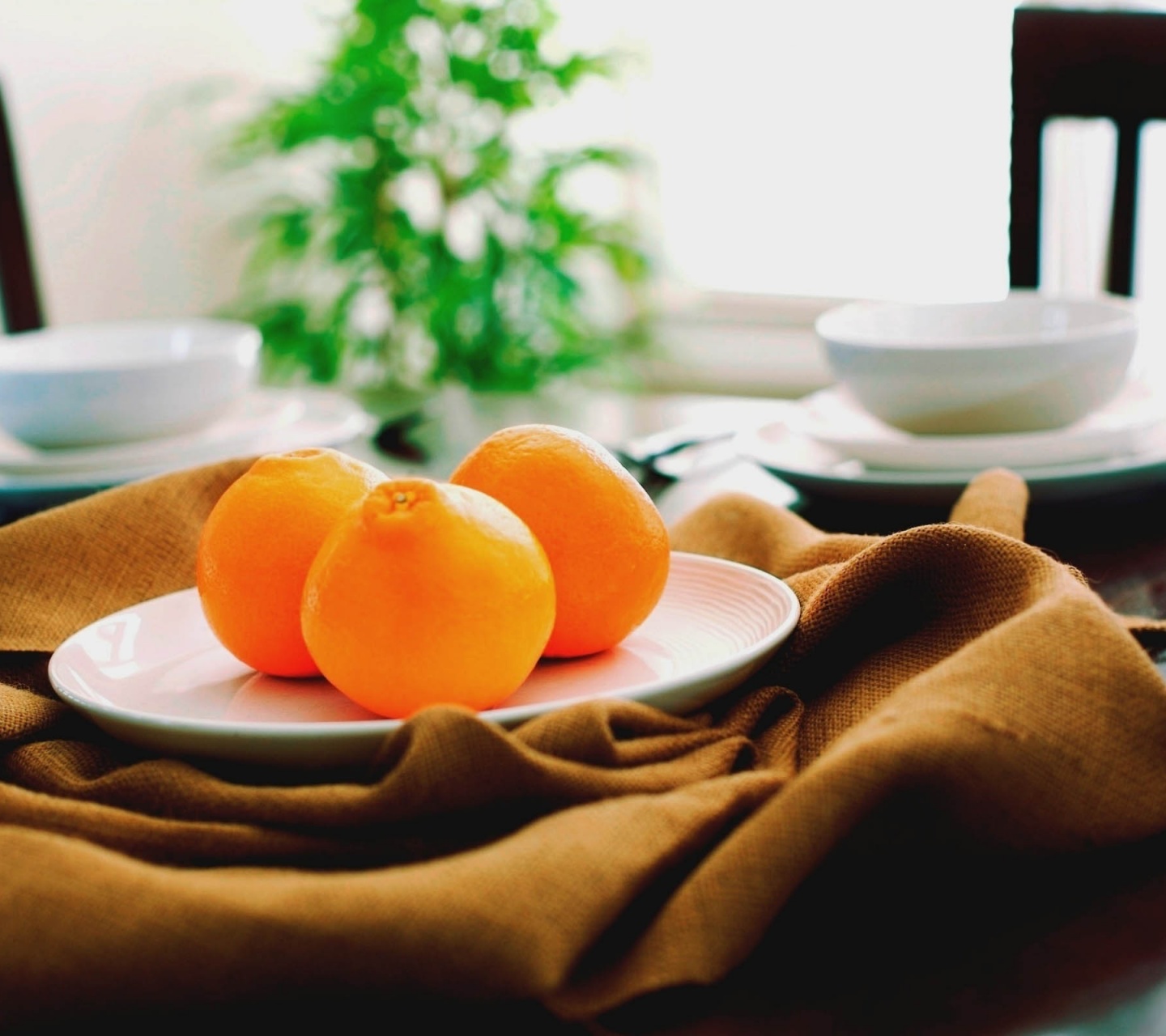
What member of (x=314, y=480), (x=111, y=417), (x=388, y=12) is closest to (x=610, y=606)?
(x=314, y=480)

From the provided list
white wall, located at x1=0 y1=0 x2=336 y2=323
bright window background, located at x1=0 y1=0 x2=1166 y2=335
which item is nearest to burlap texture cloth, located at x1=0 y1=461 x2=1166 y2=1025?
bright window background, located at x1=0 y1=0 x2=1166 y2=335

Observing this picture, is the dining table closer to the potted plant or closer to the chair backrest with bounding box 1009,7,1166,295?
the chair backrest with bounding box 1009,7,1166,295

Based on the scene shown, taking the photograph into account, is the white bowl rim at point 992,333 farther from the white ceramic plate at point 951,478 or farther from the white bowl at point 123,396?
the white bowl at point 123,396

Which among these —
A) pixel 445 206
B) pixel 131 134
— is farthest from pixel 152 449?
pixel 131 134

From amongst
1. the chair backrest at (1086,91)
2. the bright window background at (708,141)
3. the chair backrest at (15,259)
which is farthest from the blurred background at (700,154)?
the chair backrest at (1086,91)

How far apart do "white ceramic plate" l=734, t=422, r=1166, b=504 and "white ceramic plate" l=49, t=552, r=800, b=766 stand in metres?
0.29

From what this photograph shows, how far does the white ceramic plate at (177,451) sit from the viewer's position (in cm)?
101

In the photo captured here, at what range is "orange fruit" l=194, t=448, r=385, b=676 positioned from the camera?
1.70 feet

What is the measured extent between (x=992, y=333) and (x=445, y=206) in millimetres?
1952

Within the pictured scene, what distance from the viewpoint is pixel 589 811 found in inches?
16.1

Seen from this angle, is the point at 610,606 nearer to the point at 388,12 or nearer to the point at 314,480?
the point at 314,480

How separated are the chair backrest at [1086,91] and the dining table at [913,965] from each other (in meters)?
1.06

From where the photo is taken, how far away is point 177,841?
16.7 inches

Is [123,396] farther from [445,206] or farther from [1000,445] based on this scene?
[445,206]
